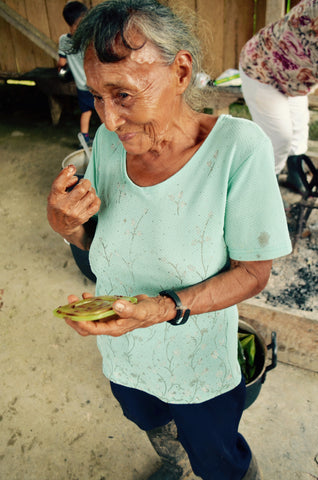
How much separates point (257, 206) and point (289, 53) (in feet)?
5.91

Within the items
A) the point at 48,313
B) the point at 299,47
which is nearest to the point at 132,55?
the point at 299,47

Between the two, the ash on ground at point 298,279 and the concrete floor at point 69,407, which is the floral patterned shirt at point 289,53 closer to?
the ash on ground at point 298,279

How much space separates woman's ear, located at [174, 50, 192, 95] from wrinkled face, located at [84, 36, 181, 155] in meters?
0.02

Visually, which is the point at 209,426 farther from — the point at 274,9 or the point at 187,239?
the point at 274,9

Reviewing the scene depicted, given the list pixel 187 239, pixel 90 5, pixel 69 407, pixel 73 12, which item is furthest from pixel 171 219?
pixel 90 5

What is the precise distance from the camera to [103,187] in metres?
1.27

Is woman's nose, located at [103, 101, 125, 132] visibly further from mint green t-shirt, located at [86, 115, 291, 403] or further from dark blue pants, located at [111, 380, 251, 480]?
dark blue pants, located at [111, 380, 251, 480]

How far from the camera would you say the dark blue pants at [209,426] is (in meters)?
1.34

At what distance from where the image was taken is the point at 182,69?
103 cm

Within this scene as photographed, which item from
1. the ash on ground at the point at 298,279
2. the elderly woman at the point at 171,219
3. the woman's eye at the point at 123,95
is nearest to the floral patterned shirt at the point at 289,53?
the ash on ground at the point at 298,279

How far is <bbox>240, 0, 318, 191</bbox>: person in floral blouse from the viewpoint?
2.26m

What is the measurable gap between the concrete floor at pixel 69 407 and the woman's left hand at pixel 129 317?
132cm

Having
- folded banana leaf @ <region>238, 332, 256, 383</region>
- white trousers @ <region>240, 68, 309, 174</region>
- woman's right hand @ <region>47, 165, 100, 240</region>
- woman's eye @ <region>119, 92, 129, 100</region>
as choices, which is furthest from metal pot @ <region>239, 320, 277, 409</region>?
woman's eye @ <region>119, 92, 129, 100</region>

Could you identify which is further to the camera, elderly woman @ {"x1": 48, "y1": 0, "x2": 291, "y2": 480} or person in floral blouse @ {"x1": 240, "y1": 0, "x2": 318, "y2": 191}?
person in floral blouse @ {"x1": 240, "y1": 0, "x2": 318, "y2": 191}
